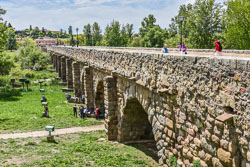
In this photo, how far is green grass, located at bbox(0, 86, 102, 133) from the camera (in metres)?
18.8

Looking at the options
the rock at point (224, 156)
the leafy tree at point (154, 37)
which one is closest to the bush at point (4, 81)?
the leafy tree at point (154, 37)

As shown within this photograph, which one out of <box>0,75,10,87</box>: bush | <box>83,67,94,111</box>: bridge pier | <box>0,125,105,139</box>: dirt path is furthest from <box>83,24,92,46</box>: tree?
<box>0,125,105,139</box>: dirt path

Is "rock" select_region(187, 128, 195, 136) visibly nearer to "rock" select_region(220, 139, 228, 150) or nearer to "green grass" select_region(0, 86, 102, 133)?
"rock" select_region(220, 139, 228, 150)

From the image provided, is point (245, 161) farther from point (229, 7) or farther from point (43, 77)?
point (43, 77)

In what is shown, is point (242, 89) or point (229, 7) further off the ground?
point (229, 7)

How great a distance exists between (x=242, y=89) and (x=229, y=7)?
2454 cm

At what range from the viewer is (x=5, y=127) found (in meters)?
18.3

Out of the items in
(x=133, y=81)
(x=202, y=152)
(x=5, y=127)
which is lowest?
(x=5, y=127)

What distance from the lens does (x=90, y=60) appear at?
66.9 feet

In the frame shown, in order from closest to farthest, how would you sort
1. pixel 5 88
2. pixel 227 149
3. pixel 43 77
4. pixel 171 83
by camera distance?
1. pixel 227 149
2. pixel 171 83
3. pixel 5 88
4. pixel 43 77

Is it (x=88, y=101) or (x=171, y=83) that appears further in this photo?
(x=88, y=101)

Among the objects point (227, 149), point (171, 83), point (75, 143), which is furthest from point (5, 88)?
point (227, 149)

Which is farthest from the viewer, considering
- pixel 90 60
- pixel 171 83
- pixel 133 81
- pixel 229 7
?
pixel 229 7

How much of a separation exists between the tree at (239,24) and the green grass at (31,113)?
49.6ft
